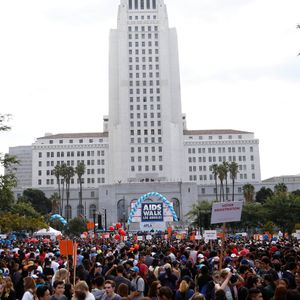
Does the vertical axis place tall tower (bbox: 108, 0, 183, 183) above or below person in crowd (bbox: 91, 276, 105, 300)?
above

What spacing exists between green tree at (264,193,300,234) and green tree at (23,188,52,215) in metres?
66.4

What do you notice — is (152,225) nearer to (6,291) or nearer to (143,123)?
(6,291)

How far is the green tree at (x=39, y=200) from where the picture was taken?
115 metres

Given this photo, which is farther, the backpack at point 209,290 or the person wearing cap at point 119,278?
the person wearing cap at point 119,278

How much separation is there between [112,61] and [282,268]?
11601cm

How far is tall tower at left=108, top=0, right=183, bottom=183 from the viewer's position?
401 ft

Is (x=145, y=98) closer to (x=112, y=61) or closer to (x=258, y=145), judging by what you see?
(x=112, y=61)

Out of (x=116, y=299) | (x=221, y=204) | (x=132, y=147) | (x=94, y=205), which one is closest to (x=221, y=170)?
(x=132, y=147)

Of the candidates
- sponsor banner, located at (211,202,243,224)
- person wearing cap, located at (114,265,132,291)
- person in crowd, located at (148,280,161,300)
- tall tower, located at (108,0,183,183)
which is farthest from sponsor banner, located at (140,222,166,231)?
tall tower, located at (108,0,183,183)

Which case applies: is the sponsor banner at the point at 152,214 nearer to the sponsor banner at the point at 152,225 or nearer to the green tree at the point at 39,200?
the sponsor banner at the point at 152,225

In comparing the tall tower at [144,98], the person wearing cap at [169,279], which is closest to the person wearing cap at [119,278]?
→ the person wearing cap at [169,279]

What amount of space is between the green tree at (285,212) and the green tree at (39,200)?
218 ft

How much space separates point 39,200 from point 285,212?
70.3m

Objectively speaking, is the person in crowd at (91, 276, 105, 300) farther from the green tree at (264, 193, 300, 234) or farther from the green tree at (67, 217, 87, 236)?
the green tree at (67, 217, 87, 236)
